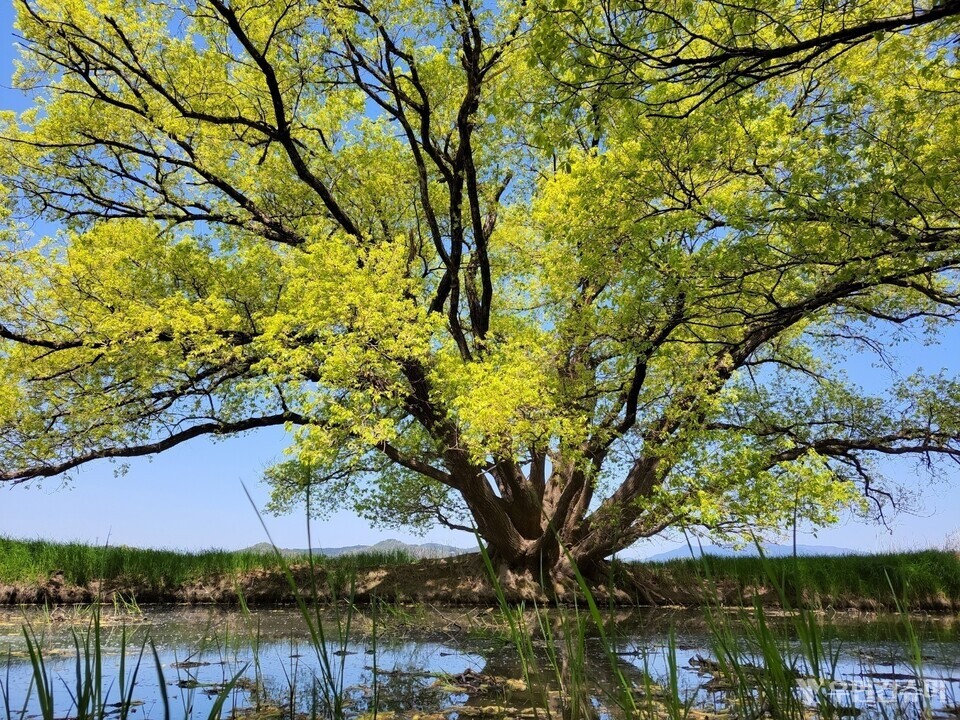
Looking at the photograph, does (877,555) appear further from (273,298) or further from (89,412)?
(89,412)

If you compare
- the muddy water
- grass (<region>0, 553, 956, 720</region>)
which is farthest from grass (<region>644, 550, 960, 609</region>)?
grass (<region>0, 553, 956, 720</region>)

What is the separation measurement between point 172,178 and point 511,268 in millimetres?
7249

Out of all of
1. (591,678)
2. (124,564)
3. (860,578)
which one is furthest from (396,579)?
(591,678)

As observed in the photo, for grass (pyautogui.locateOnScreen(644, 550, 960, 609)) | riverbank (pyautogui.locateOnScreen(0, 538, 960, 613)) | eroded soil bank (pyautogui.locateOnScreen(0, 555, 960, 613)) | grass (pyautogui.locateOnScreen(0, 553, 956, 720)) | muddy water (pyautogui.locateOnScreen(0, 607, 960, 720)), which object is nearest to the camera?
grass (pyautogui.locateOnScreen(0, 553, 956, 720))

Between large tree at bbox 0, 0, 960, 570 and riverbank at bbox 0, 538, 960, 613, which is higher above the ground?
large tree at bbox 0, 0, 960, 570

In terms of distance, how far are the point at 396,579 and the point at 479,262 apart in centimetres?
707

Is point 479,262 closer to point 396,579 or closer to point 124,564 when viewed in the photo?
point 396,579

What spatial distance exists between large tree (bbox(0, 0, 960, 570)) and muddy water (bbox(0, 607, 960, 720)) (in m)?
2.11

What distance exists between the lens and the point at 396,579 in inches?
555

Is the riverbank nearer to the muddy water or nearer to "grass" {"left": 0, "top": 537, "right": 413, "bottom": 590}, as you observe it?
"grass" {"left": 0, "top": 537, "right": 413, "bottom": 590}

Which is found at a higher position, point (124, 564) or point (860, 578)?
point (124, 564)

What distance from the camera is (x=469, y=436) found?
10188mm

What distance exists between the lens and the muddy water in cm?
260

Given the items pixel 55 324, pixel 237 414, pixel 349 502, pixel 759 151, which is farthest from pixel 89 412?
pixel 759 151
